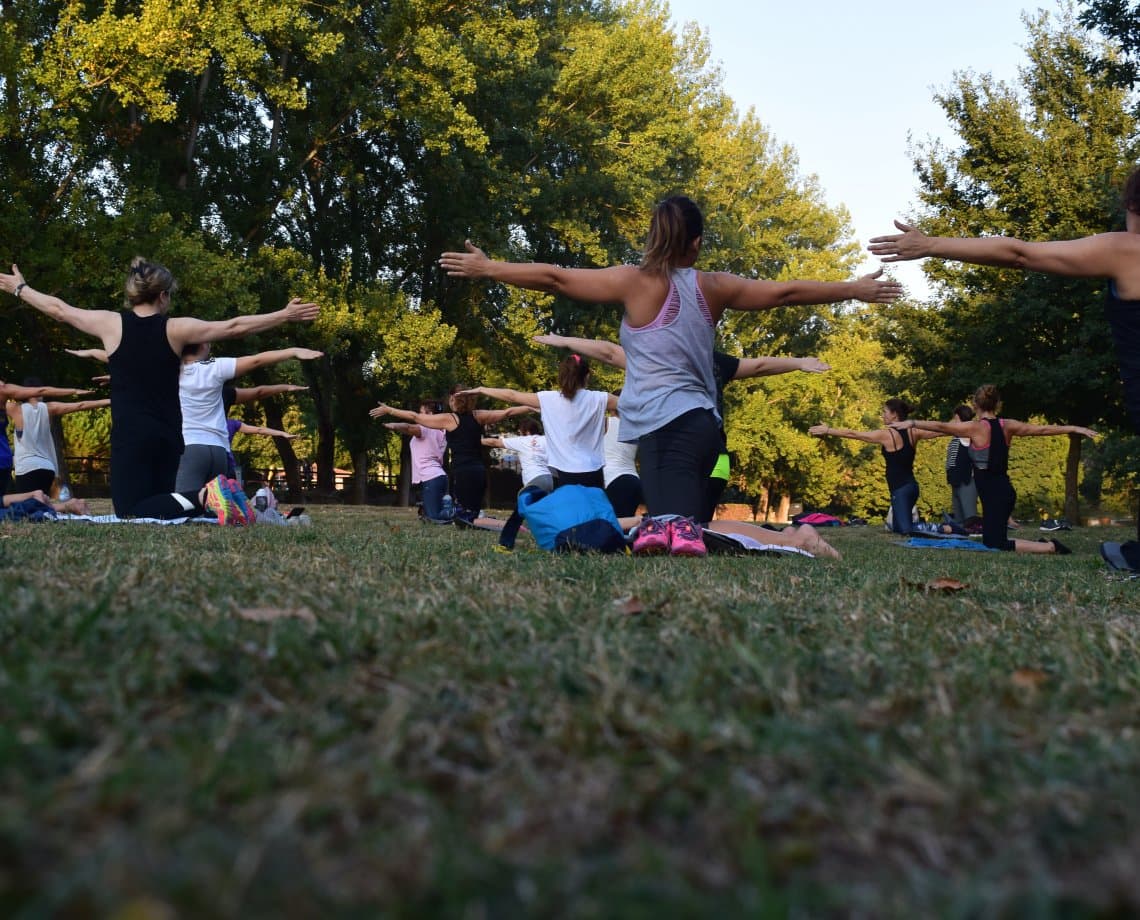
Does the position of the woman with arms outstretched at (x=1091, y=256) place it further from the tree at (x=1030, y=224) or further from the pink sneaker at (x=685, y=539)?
the tree at (x=1030, y=224)

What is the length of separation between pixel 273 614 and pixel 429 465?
14965 millimetres

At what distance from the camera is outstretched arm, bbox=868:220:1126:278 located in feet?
19.8

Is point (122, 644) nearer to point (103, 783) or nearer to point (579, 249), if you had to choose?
point (103, 783)

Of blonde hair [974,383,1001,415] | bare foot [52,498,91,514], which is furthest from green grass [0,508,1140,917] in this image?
bare foot [52,498,91,514]

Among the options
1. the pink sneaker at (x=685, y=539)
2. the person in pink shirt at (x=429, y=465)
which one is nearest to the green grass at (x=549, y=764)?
the pink sneaker at (x=685, y=539)

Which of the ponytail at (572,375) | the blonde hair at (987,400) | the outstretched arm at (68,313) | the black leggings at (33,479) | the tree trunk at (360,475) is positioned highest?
the outstretched arm at (68,313)

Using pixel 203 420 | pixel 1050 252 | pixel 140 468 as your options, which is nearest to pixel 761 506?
pixel 203 420

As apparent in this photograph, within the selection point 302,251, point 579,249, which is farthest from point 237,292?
point 579,249

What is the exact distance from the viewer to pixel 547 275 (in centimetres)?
684

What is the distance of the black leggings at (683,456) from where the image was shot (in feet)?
23.8

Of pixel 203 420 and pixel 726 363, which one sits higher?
pixel 726 363

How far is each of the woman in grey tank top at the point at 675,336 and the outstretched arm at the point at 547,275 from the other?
13 mm

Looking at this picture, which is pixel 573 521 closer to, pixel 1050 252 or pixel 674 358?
pixel 674 358

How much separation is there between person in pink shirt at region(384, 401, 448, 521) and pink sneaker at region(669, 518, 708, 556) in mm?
10593
